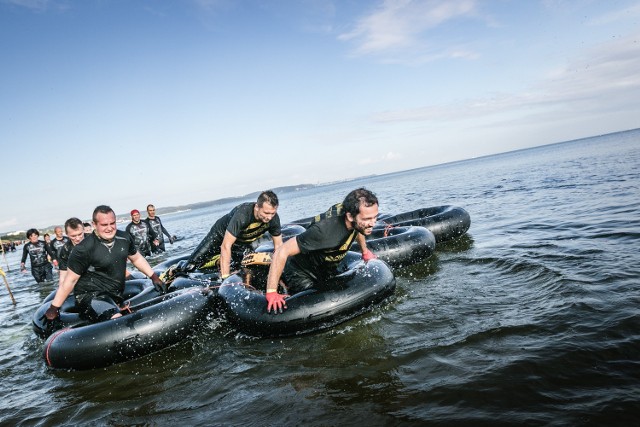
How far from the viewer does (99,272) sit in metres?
6.41

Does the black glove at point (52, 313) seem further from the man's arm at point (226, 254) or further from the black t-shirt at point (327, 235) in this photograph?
the black t-shirt at point (327, 235)

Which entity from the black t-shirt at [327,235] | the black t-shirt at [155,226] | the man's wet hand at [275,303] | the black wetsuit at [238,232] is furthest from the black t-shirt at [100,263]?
the black t-shirt at [155,226]

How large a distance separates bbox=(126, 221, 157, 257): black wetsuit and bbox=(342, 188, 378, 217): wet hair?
13.6 metres

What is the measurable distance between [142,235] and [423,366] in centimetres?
1499

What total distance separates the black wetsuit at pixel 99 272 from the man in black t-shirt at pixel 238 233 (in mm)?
1739

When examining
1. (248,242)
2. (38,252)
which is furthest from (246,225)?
(38,252)

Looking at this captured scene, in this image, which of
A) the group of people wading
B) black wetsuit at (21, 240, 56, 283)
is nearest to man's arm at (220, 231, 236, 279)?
the group of people wading

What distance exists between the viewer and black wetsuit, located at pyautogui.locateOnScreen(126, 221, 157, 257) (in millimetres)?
15922

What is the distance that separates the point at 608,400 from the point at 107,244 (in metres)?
6.87

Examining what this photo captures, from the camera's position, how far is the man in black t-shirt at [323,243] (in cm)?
485

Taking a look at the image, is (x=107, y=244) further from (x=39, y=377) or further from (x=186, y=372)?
(x=186, y=372)

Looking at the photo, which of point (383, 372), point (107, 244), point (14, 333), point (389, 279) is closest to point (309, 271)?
point (389, 279)

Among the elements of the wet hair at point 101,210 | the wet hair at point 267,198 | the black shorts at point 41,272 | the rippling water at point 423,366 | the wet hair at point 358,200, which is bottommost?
the rippling water at point 423,366

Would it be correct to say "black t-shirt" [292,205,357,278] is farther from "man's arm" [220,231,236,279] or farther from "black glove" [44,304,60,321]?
"black glove" [44,304,60,321]
